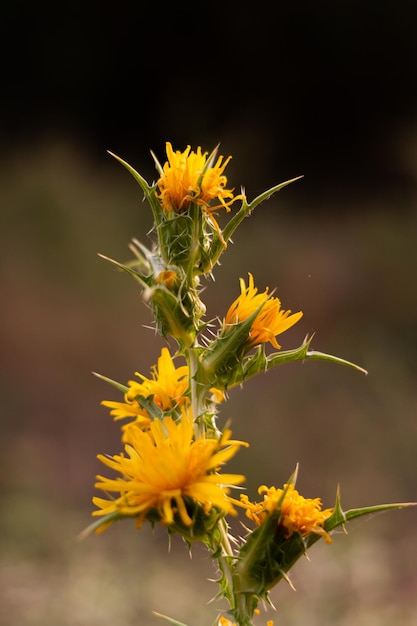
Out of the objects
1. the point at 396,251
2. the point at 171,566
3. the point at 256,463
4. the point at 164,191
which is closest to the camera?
the point at 164,191

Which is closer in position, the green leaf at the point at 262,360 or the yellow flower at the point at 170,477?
the yellow flower at the point at 170,477

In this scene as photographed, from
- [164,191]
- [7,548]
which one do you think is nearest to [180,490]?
[164,191]

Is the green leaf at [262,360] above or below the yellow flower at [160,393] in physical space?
above

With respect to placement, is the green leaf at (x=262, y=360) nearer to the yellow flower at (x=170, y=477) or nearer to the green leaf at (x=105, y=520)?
the yellow flower at (x=170, y=477)

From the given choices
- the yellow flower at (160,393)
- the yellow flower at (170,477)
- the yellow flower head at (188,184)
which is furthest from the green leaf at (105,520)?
the yellow flower head at (188,184)

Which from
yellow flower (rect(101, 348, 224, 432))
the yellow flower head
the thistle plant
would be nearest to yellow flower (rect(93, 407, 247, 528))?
the thistle plant

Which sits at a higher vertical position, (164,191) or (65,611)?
(164,191)

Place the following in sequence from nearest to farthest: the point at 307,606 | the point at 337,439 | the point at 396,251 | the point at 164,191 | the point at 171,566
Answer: the point at 164,191 → the point at 307,606 → the point at 171,566 → the point at 337,439 → the point at 396,251

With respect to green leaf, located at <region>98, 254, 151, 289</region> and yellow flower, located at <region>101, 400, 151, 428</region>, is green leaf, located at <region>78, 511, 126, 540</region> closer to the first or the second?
yellow flower, located at <region>101, 400, 151, 428</region>

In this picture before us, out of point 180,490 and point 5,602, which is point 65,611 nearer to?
point 5,602
